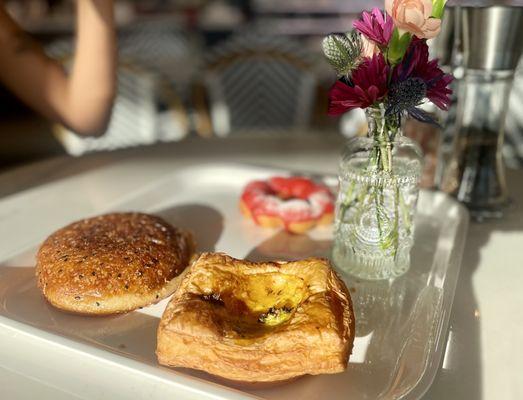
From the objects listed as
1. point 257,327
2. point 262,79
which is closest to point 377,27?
point 257,327

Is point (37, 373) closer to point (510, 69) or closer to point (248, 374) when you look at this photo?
point (248, 374)

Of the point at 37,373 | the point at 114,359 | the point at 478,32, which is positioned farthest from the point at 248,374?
the point at 478,32

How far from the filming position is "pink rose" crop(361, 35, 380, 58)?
0.74 meters

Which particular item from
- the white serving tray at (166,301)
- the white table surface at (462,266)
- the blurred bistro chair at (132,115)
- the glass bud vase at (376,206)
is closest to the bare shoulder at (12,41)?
the white table surface at (462,266)

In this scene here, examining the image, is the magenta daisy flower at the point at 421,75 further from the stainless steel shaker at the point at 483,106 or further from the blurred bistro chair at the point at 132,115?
the blurred bistro chair at the point at 132,115

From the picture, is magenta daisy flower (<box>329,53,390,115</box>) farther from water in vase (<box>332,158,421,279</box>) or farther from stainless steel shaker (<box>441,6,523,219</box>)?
stainless steel shaker (<box>441,6,523,219</box>)

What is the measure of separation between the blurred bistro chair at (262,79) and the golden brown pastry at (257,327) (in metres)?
2.37

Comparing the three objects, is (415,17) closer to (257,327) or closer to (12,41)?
(257,327)

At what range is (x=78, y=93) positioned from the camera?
4.92 feet

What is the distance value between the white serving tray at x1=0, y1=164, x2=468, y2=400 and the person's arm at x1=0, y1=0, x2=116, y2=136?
0.34 metres

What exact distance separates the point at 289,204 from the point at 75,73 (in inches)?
32.5

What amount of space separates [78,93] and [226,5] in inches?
192

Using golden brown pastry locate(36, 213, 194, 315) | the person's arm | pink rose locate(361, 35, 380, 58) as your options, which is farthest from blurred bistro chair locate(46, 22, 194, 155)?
pink rose locate(361, 35, 380, 58)

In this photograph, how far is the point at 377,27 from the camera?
715 mm
